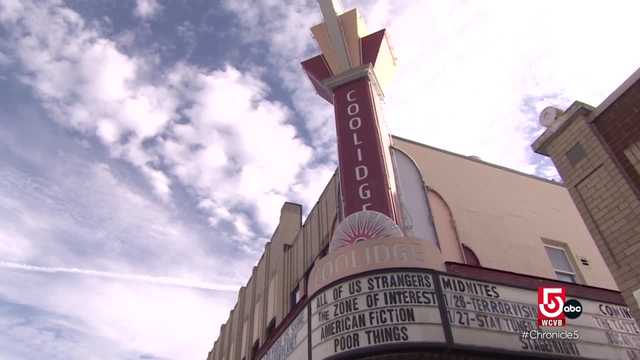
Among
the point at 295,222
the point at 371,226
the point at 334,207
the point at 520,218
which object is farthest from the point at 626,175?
the point at 295,222

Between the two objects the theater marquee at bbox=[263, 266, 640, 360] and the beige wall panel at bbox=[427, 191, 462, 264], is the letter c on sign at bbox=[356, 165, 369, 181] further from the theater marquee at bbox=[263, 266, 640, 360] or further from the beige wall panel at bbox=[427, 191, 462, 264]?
the theater marquee at bbox=[263, 266, 640, 360]

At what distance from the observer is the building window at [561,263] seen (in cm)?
1642

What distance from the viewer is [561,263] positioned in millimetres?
16906

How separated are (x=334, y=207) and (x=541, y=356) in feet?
28.5

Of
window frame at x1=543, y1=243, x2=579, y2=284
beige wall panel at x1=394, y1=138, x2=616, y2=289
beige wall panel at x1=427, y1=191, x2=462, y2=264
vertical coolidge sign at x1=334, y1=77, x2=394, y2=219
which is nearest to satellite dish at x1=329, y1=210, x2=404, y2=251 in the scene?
vertical coolidge sign at x1=334, y1=77, x2=394, y2=219

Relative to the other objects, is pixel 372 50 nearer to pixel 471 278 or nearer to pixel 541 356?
pixel 471 278

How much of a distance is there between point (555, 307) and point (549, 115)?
4.59 m

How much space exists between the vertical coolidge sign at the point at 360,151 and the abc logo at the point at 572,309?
4942 millimetres

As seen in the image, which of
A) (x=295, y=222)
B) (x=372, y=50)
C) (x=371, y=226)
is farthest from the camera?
(x=295, y=222)

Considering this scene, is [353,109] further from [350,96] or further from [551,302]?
[551,302]

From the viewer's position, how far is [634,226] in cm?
848

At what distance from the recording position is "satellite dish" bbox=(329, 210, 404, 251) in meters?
11.8

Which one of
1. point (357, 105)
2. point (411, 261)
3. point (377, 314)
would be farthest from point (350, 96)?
point (377, 314)

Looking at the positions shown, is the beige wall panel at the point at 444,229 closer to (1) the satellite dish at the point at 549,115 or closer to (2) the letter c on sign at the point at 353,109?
(2) the letter c on sign at the point at 353,109
